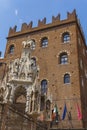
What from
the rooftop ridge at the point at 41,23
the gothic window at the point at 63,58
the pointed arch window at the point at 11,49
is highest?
the rooftop ridge at the point at 41,23

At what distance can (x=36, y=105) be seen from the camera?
13.5 meters

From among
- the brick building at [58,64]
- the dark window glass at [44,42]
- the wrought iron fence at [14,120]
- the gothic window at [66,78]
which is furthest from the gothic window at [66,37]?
the wrought iron fence at [14,120]

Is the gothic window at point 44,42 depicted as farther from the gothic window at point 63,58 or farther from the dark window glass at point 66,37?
the gothic window at point 63,58

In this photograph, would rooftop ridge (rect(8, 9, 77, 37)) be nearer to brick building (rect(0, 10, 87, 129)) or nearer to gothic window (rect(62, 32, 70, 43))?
brick building (rect(0, 10, 87, 129))

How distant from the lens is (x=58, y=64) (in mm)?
21375

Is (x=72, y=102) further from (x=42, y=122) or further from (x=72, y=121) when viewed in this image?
(x=42, y=122)

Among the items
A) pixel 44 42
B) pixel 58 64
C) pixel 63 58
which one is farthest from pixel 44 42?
pixel 58 64

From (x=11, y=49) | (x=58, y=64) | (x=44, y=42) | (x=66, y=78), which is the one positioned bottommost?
(x=66, y=78)

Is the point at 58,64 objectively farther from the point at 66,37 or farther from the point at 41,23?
the point at 41,23

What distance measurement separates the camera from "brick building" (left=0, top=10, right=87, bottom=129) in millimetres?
17781

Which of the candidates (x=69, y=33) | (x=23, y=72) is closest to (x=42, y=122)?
(x=23, y=72)

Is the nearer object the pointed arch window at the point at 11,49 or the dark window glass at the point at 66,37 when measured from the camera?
the dark window glass at the point at 66,37

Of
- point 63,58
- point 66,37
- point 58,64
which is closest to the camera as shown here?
point 58,64

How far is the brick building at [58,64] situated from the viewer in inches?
700
